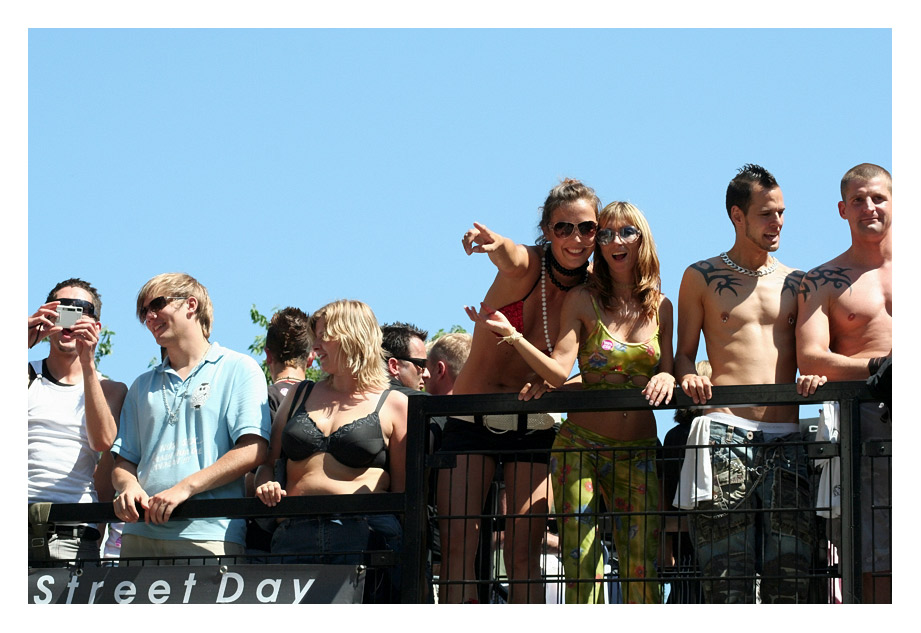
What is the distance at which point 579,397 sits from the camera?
202 inches

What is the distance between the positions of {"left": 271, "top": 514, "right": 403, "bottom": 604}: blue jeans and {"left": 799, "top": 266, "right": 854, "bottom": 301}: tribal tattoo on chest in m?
2.13

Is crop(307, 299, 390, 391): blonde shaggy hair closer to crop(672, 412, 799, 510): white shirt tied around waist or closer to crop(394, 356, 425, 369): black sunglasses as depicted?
crop(394, 356, 425, 369): black sunglasses

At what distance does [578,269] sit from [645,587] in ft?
5.13

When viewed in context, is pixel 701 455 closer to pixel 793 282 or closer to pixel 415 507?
pixel 793 282

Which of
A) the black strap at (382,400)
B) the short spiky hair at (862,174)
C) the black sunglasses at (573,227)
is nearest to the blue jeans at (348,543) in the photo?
the black strap at (382,400)

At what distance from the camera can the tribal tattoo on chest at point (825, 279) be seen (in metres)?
5.36

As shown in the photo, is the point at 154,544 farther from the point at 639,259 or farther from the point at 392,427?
the point at 639,259

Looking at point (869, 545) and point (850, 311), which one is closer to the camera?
point (869, 545)

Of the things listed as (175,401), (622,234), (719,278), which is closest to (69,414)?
(175,401)

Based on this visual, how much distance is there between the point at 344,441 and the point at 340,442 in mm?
20

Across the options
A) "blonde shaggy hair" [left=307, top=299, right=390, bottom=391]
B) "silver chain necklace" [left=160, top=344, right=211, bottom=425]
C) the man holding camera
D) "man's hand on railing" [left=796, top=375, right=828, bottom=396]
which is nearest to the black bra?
"blonde shaggy hair" [left=307, top=299, right=390, bottom=391]

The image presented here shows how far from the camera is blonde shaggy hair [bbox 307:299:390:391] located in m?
5.65

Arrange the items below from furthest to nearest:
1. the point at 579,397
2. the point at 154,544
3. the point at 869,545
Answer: the point at 154,544 → the point at 579,397 → the point at 869,545
